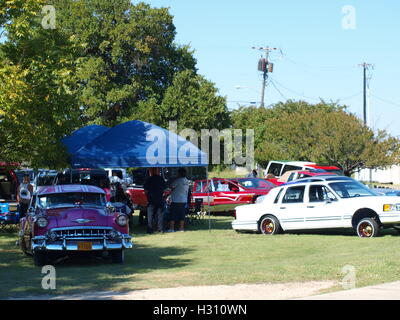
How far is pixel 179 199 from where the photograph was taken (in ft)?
74.7

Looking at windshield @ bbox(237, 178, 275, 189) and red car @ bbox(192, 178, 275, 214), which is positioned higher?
windshield @ bbox(237, 178, 275, 189)

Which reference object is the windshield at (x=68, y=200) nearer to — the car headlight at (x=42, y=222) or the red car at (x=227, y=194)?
the car headlight at (x=42, y=222)

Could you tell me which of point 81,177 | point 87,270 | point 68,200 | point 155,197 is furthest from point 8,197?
point 87,270

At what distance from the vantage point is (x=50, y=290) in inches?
453

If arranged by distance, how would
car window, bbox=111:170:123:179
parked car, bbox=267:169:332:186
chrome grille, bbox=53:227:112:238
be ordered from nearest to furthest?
chrome grille, bbox=53:227:112:238 < parked car, bbox=267:169:332:186 < car window, bbox=111:170:123:179

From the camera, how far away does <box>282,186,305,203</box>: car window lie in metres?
20.4

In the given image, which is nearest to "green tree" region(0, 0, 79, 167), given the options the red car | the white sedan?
the white sedan

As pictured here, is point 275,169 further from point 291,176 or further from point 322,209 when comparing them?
point 322,209

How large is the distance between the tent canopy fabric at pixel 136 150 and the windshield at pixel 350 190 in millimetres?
4259

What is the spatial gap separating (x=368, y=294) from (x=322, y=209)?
9634 mm

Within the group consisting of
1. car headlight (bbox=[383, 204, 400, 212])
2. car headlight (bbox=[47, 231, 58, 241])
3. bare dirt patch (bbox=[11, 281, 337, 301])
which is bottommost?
bare dirt patch (bbox=[11, 281, 337, 301])

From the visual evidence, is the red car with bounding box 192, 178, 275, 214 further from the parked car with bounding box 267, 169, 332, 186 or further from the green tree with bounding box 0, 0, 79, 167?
the green tree with bounding box 0, 0, 79, 167

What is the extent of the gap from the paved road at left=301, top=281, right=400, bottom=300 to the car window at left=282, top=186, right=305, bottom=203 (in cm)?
939

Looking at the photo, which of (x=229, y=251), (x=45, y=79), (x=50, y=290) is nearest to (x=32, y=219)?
(x=50, y=290)
